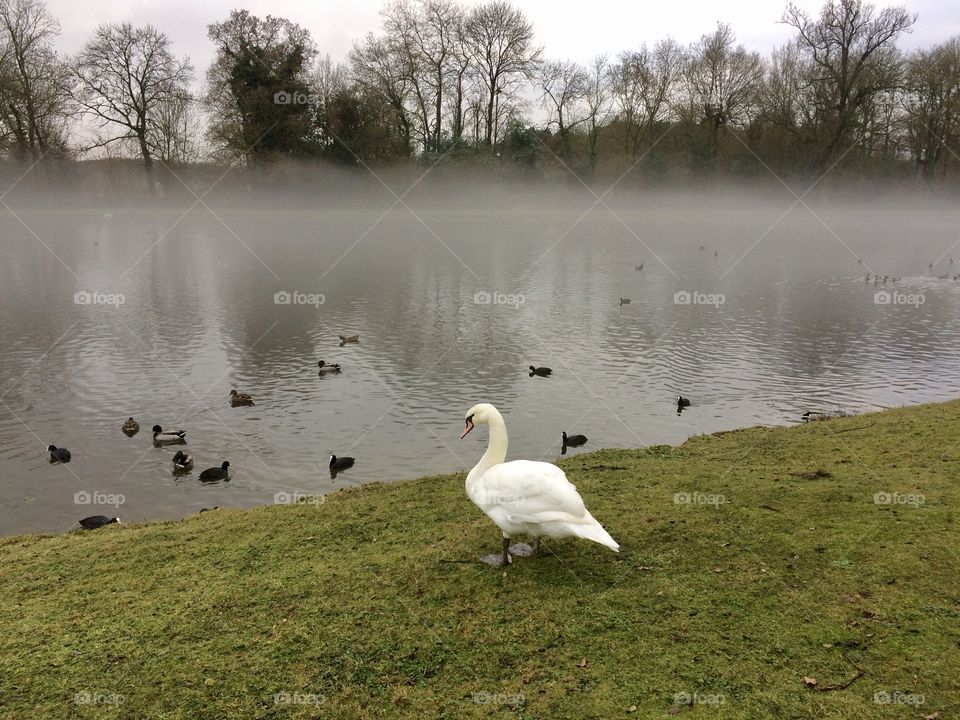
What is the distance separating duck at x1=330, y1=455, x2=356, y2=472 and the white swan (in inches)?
229

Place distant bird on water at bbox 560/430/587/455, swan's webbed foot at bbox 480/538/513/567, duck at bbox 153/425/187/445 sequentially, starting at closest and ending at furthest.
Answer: swan's webbed foot at bbox 480/538/513/567 < distant bird on water at bbox 560/430/587/455 < duck at bbox 153/425/187/445

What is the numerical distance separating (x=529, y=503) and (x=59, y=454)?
10.1 metres

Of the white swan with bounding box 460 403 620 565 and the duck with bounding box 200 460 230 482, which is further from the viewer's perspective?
the duck with bounding box 200 460 230 482

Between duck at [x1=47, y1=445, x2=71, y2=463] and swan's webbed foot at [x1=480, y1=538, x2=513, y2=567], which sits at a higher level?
swan's webbed foot at [x1=480, y1=538, x2=513, y2=567]

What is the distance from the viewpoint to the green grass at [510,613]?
449cm

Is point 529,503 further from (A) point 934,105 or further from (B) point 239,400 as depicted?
(A) point 934,105

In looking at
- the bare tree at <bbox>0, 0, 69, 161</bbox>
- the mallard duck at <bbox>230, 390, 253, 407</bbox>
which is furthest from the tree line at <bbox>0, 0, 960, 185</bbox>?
the mallard duck at <bbox>230, 390, 253, 407</bbox>

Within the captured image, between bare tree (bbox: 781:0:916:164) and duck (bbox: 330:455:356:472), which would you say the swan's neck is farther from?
bare tree (bbox: 781:0:916:164)

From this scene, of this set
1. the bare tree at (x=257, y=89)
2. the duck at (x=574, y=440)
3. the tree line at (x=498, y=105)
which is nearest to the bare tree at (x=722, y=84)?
the tree line at (x=498, y=105)

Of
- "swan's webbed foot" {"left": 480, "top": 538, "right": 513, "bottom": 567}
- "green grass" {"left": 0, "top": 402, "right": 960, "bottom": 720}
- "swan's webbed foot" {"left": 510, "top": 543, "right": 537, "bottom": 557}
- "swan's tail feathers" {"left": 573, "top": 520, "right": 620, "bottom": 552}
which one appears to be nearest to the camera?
"green grass" {"left": 0, "top": 402, "right": 960, "bottom": 720}

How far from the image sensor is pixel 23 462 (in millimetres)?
12039

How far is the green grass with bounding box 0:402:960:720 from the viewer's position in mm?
4488

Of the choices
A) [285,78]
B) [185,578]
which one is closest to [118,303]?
[185,578]

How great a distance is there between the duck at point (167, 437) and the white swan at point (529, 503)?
28.9 feet
